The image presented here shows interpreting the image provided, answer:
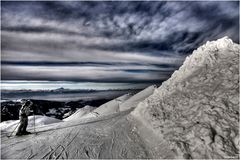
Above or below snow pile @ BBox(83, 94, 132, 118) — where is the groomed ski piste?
above

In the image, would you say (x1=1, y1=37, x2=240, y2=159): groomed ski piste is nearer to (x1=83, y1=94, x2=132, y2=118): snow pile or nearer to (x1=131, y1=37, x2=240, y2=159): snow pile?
(x1=131, y1=37, x2=240, y2=159): snow pile

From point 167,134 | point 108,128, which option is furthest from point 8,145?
point 167,134

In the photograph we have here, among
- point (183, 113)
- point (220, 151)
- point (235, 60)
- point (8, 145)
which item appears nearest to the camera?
point (220, 151)

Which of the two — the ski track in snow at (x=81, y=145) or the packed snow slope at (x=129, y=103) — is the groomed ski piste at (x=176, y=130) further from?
the packed snow slope at (x=129, y=103)

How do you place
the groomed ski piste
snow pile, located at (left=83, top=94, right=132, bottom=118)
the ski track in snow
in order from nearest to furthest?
the groomed ski piste
the ski track in snow
snow pile, located at (left=83, top=94, right=132, bottom=118)

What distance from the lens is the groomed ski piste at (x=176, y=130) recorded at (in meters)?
6.34

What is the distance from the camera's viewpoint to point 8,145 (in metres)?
9.27

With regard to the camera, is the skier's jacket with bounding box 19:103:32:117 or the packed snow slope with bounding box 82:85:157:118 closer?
the skier's jacket with bounding box 19:103:32:117

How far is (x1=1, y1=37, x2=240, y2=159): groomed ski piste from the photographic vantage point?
20.8ft

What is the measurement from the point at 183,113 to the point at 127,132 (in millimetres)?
2917

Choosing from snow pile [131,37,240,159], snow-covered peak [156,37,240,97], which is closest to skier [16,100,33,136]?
snow pile [131,37,240,159]

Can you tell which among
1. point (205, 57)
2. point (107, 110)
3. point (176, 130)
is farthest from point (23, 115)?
point (107, 110)

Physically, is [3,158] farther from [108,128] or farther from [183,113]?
[183,113]

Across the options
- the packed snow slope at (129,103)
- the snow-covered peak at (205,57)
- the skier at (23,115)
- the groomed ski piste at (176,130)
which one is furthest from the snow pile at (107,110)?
the groomed ski piste at (176,130)
